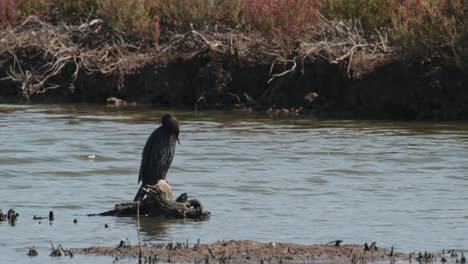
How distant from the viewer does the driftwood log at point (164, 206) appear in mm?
11883

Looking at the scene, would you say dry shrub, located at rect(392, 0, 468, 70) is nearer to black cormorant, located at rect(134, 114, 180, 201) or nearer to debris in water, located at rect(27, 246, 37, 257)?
black cormorant, located at rect(134, 114, 180, 201)

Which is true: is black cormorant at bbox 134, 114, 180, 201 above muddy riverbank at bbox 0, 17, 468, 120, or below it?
below

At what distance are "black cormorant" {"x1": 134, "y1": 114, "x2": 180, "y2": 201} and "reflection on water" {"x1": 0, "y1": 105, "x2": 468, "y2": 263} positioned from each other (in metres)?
0.51

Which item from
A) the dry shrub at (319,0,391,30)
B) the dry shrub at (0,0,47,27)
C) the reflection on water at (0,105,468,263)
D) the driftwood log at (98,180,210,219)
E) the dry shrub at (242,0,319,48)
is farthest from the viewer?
the dry shrub at (0,0,47,27)

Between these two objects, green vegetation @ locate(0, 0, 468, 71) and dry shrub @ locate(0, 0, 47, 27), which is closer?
green vegetation @ locate(0, 0, 468, 71)

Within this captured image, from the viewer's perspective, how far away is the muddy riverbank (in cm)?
2030

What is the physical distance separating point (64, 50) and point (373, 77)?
19.9ft

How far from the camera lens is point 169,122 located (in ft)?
39.3

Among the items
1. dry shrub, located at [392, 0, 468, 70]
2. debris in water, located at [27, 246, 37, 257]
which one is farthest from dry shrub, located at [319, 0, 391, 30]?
debris in water, located at [27, 246, 37, 257]

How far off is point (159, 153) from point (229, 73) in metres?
9.70

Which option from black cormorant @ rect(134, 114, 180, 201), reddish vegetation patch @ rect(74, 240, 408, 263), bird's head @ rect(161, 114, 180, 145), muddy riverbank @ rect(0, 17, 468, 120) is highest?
muddy riverbank @ rect(0, 17, 468, 120)

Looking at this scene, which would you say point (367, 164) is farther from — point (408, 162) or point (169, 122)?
point (169, 122)

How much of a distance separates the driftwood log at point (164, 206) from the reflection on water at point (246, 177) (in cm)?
12

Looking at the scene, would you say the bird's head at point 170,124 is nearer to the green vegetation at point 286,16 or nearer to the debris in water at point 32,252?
the debris in water at point 32,252
